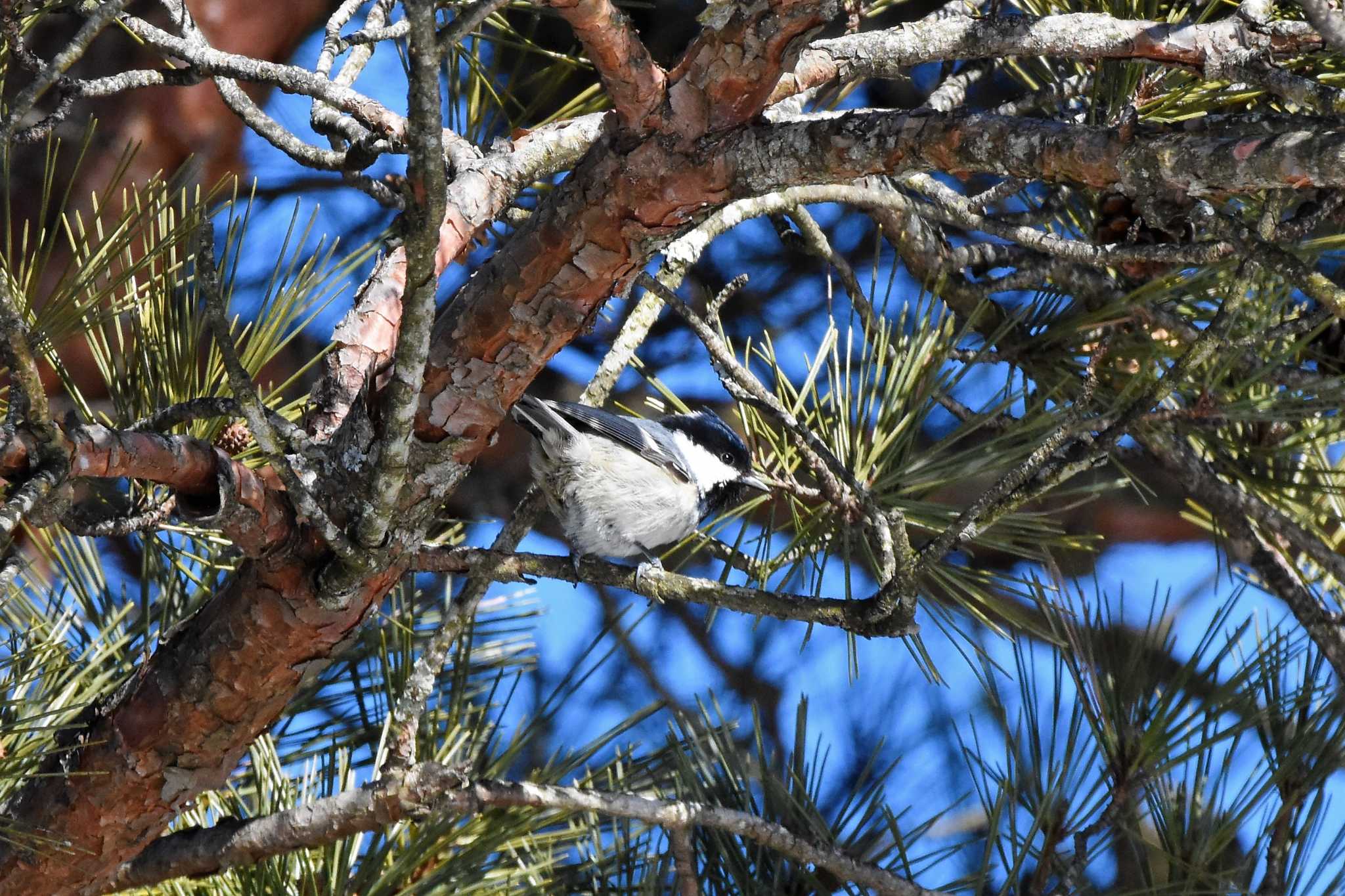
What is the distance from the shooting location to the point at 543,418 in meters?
1.81

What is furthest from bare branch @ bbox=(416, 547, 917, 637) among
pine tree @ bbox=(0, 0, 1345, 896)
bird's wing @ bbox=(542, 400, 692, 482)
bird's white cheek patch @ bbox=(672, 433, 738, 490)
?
bird's white cheek patch @ bbox=(672, 433, 738, 490)

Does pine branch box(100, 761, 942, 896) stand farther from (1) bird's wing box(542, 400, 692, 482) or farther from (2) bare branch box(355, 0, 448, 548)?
(1) bird's wing box(542, 400, 692, 482)

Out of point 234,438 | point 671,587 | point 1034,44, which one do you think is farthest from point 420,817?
point 1034,44

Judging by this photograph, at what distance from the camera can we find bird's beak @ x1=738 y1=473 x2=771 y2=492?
1648 millimetres

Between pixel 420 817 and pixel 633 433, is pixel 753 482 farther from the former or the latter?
pixel 420 817

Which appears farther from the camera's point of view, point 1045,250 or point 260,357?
point 260,357

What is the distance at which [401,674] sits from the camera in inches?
66.4

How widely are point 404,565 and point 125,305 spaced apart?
407 mm

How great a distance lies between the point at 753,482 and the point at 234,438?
2.37 feet

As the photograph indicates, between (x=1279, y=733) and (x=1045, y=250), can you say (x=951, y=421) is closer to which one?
(x=1279, y=733)

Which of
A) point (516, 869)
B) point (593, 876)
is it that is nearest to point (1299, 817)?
point (593, 876)

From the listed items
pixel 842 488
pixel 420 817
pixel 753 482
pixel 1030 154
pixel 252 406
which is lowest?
pixel 420 817

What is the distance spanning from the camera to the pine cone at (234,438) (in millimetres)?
1443

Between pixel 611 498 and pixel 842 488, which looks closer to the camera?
pixel 842 488
